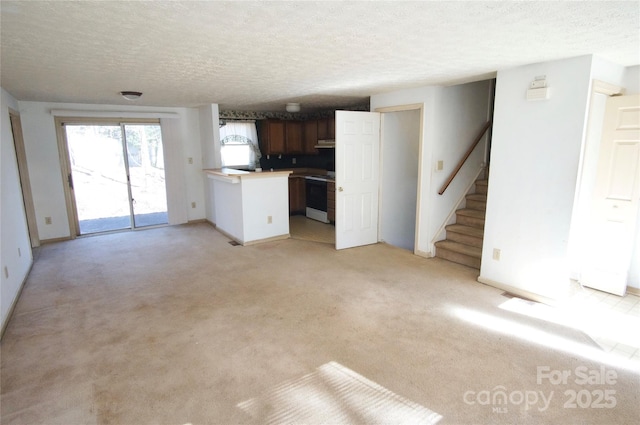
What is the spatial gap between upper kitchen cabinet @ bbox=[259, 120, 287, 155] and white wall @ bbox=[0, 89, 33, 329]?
3.96m

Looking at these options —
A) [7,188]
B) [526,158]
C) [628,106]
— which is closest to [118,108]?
[7,188]

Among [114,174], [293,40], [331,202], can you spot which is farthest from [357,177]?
[114,174]

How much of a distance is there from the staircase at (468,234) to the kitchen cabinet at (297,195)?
3481 millimetres

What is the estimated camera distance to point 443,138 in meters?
4.38

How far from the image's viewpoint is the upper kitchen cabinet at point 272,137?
720 centimetres

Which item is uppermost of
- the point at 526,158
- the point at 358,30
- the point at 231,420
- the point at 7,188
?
the point at 358,30

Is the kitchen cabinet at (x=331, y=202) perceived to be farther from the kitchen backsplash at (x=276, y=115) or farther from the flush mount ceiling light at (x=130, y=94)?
the flush mount ceiling light at (x=130, y=94)

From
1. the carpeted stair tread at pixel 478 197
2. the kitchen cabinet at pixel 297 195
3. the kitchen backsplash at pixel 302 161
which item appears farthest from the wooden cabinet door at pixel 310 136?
the carpeted stair tread at pixel 478 197

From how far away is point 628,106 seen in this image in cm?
313

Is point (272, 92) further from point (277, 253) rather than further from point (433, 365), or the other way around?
point (433, 365)

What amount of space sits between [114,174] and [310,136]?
3814mm

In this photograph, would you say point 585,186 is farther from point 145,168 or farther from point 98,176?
point 98,176

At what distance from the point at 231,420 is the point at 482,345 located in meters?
1.83

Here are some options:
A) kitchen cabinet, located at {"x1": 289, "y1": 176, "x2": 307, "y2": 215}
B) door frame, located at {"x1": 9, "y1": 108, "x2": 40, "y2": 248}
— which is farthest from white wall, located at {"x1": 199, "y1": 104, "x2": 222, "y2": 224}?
door frame, located at {"x1": 9, "y1": 108, "x2": 40, "y2": 248}
